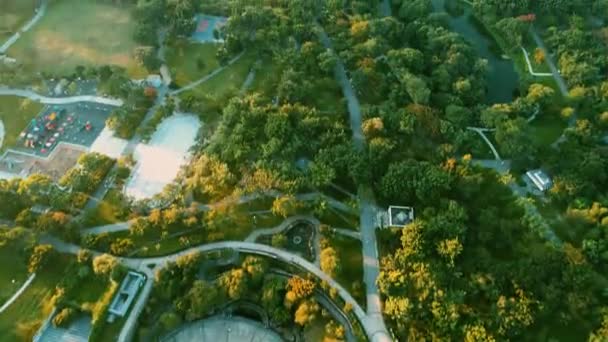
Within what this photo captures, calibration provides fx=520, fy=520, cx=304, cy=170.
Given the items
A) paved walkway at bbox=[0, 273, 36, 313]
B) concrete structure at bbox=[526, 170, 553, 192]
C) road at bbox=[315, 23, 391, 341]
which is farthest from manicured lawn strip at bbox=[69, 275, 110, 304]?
concrete structure at bbox=[526, 170, 553, 192]

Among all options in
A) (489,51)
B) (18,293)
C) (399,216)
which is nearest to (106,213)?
(18,293)

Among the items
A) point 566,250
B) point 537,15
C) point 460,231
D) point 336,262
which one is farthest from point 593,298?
point 537,15

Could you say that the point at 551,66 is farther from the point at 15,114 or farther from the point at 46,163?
the point at 15,114

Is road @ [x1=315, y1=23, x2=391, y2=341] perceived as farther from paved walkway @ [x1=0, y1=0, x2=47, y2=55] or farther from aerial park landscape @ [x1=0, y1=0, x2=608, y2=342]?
paved walkway @ [x1=0, y1=0, x2=47, y2=55]

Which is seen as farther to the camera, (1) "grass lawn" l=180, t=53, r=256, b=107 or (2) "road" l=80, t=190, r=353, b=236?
(1) "grass lawn" l=180, t=53, r=256, b=107

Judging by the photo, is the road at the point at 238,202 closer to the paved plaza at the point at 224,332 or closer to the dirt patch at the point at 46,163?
the dirt patch at the point at 46,163

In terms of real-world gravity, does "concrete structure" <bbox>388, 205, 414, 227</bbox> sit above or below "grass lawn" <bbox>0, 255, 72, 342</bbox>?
above

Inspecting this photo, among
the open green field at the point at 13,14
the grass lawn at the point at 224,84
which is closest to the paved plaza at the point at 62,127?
the grass lawn at the point at 224,84
